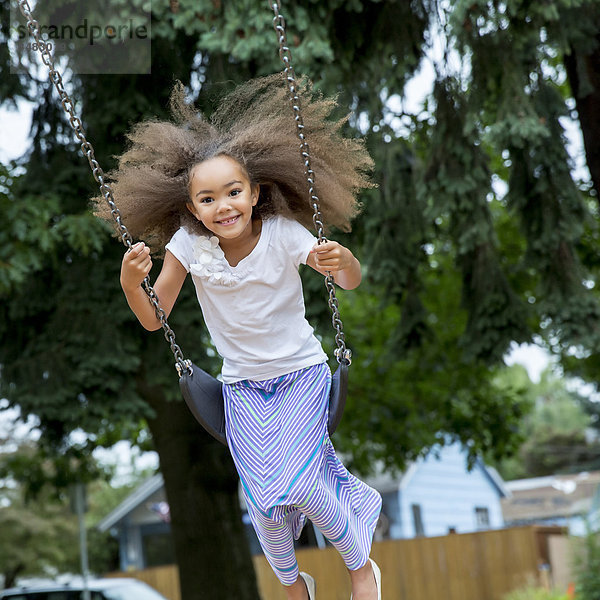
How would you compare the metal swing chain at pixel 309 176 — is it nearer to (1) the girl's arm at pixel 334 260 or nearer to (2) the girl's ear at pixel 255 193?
(1) the girl's arm at pixel 334 260

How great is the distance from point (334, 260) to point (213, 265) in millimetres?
421

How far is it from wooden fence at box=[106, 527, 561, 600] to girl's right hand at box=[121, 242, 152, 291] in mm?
13753

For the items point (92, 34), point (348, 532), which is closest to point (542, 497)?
point (92, 34)

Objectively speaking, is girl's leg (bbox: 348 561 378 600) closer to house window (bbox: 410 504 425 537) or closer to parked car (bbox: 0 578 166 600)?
parked car (bbox: 0 578 166 600)

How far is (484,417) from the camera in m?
12.3

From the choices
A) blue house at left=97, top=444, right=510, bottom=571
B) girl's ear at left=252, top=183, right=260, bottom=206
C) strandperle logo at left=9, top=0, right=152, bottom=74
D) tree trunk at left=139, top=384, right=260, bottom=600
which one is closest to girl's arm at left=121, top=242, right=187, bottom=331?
girl's ear at left=252, top=183, right=260, bottom=206

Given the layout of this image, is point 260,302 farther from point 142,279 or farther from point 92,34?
point 92,34

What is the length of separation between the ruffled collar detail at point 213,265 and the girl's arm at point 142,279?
0.46ft

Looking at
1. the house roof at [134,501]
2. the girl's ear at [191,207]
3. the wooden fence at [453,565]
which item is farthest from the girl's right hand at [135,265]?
the house roof at [134,501]

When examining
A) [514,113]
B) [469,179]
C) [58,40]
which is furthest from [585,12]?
[58,40]

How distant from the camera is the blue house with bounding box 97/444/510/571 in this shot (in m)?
25.5

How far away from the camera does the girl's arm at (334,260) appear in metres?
3.06

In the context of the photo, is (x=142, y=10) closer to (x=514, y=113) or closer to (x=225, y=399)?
(x=514, y=113)

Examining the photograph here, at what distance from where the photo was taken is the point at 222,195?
3.13m
